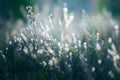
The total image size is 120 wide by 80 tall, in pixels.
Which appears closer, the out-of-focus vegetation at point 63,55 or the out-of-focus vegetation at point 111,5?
the out-of-focus vegetation at point 63,55

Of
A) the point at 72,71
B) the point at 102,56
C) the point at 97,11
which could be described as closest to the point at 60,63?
the point at 72,71

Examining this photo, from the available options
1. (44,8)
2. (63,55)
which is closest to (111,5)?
(44,8)

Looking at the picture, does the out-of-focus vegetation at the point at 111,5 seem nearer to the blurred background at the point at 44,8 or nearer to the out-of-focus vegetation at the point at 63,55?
the blurred background at the point at 44,8

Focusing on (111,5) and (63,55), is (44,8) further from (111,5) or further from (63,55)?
(63,55)

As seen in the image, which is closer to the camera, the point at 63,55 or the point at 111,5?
the point at 63,55

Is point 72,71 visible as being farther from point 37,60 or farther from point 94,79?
point 37,60

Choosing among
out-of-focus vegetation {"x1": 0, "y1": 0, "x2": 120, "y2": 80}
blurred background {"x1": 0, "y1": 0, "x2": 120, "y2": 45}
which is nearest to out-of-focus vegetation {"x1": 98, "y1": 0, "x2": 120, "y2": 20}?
blurred background {"x1": 0, "y1": 0, "x2": 120, "y2": 45}

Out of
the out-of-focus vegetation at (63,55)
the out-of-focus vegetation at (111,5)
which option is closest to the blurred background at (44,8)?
the out-of-focus vegetation at (111,5)

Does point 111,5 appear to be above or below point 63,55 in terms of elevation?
above

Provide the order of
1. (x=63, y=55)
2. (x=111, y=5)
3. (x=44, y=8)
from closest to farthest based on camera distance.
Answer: (x=63, y=55) → (x=44, y=8) → (x=111, y=5)

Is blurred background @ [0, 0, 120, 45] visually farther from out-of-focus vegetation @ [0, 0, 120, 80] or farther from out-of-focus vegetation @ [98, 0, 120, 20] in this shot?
out-of-focus vegetation @ [0, 0, 120, 80]

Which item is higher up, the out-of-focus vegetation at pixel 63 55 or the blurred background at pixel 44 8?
the blurred background at pixel 44 8
